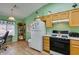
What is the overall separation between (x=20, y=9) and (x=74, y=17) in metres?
1.17

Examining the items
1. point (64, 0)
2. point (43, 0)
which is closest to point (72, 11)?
point (64, 0)

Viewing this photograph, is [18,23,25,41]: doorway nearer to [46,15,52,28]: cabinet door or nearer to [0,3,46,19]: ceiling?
[0,3,46,19]: ceiling

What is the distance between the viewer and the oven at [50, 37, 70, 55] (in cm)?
242

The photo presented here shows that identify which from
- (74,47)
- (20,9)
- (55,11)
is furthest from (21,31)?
(74,47)

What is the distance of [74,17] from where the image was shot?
7.90 feet

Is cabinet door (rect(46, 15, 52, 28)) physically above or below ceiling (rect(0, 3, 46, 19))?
below

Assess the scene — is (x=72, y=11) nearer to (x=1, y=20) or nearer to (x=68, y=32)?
(x=68, y=32)

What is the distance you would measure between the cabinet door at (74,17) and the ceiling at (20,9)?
64cm

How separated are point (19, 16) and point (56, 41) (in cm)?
100

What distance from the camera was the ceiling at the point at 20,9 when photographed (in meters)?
2.35

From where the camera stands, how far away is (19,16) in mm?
2480

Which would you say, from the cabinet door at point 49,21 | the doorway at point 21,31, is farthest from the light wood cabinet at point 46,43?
the doorway at point 21,31

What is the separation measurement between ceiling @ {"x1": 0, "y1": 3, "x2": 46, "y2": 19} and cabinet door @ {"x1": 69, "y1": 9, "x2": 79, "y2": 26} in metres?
0.64

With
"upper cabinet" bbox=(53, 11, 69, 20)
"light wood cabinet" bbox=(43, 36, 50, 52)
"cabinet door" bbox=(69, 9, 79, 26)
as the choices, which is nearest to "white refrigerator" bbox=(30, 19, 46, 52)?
"light wood cabinet" bbox=(43, 36, 50, 52)
